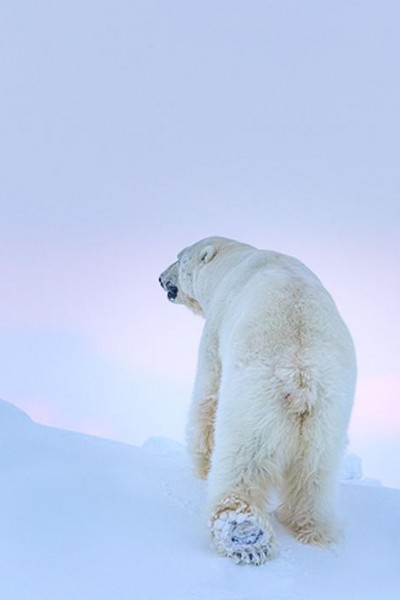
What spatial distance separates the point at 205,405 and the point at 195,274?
1.73m

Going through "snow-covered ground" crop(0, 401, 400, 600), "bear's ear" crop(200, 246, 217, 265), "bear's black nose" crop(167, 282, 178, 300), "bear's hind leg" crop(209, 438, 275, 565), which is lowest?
"snow-covered ground" crop(0, 401, 400, 600)

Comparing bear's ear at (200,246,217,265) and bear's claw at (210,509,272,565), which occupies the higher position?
bear's ear at (200,246,217,265)

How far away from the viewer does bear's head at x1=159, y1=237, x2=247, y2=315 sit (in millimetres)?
5355

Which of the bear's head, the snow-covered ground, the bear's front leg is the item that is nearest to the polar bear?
the snow-covered ground

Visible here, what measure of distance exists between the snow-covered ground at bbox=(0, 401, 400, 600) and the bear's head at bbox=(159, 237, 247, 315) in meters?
1.84

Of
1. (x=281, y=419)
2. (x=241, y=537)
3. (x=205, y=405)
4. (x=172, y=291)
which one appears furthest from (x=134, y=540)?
(x=172, y=291)

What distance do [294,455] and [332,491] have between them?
34 centimetres

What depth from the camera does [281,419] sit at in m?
2.97

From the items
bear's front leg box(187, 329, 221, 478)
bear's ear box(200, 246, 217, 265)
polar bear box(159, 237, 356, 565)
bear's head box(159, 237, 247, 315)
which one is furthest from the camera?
bear's ear box(200, 246, 217, 265)

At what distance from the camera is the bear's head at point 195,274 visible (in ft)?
17.6

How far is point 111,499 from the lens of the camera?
3.06 m

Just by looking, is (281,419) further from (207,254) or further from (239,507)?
(207,254)

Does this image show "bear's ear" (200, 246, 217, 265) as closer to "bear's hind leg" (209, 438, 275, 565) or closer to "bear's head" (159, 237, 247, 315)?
"bear's head" (159, 237, 247, 315)

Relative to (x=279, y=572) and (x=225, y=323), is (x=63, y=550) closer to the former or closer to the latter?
(x=279, y=572)
